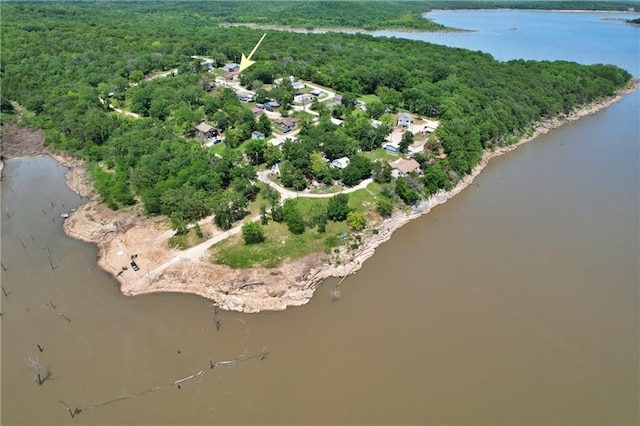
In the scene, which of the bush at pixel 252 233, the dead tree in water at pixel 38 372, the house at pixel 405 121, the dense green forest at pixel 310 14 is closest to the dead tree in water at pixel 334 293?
the bush at pixel 252 233

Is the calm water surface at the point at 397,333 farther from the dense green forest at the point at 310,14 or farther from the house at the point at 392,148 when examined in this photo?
the dense green forest at the point at 310,14

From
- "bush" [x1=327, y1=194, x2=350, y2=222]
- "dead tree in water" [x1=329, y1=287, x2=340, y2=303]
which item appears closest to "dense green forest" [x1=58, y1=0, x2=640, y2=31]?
"bush" [x1=327, y1=194, x2=350, y2=222]

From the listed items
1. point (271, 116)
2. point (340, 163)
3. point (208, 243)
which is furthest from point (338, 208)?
point (271, 116)

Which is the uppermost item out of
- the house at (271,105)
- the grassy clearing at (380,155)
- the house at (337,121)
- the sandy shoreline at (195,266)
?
the house at (271,105)

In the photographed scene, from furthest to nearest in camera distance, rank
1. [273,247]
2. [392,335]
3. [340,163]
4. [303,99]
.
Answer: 1. [303,99]
2. [340,163]
3. [273,247]
4. [392,335]

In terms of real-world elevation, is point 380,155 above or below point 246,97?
below

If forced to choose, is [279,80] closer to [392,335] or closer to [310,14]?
[392,335]
